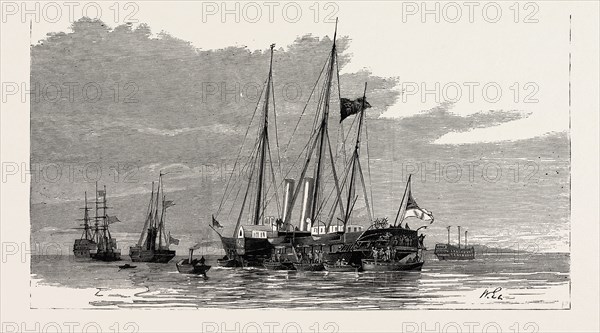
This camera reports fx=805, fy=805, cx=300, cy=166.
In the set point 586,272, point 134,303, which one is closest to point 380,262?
point 586,272

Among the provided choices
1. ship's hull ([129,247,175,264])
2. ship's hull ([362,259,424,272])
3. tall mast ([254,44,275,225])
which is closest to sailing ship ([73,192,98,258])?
ship's hull ([129,247,175,264])

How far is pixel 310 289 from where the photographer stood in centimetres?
1020

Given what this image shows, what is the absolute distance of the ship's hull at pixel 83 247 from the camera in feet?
32.5

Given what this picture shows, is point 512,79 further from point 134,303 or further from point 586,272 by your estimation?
point 134,303

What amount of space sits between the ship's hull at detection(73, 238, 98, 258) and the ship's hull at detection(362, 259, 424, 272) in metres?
3.56

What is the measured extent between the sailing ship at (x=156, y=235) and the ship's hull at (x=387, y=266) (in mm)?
2562

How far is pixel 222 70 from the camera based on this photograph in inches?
410

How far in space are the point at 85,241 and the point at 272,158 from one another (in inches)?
101

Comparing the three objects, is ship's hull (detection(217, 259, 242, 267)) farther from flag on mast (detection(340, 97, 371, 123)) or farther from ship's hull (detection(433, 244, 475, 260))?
ship's hull (detection(433, 244, 475, 260))

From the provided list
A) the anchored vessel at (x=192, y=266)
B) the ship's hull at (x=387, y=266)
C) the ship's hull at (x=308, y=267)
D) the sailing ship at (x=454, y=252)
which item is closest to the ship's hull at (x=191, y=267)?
the anchored vessel at (x=192, y=266)

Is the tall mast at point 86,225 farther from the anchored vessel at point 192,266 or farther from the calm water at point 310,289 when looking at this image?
the anchored vessel at point 192,266

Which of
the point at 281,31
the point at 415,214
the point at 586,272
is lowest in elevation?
the point at 586,272

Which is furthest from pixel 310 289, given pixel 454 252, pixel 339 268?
pixel 454 252

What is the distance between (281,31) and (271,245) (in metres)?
2.93
